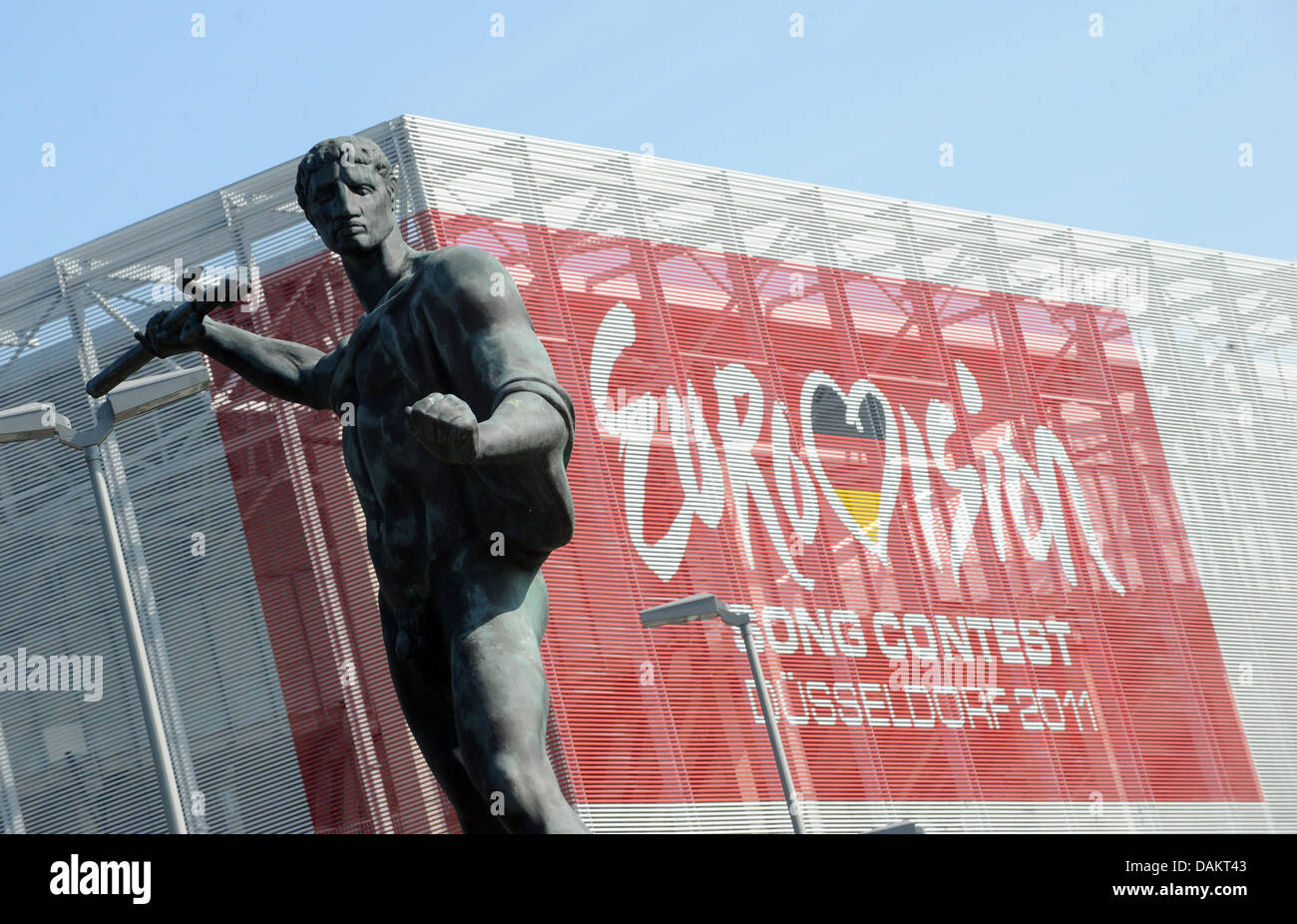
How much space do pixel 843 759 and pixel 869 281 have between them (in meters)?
7.64

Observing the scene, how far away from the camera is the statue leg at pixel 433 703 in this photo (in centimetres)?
395

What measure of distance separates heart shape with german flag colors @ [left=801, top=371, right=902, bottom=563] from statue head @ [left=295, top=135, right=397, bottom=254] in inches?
1011

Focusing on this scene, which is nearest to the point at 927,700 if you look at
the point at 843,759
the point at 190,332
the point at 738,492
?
the point at 843,759

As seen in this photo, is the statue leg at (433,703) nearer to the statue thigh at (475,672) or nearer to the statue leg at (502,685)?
the statue thigh at (475,672)

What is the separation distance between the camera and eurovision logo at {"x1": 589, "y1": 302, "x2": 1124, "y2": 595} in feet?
91.1

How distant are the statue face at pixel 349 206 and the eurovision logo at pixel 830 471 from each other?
23.0 metres

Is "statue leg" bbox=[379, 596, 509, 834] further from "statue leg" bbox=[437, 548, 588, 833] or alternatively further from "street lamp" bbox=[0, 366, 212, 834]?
"street lamp" bbox=[0, 366, 212, 834]

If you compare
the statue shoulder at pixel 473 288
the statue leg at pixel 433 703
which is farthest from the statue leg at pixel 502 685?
the statue shoulder at pixel 473 288

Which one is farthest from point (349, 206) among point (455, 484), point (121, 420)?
point (121, 420)

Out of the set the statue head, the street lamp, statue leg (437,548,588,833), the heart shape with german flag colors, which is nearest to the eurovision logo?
the heart shape with german flag colors

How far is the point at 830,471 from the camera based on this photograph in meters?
29.9

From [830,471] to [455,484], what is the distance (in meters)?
26.2

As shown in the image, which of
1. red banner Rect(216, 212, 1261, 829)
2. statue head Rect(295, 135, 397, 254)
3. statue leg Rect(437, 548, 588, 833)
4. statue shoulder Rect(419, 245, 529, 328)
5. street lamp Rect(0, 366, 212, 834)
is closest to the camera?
statue leg Rect(437, 548, 588, 833)

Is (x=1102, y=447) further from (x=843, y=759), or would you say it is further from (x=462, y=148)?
(x=462, y=148)
